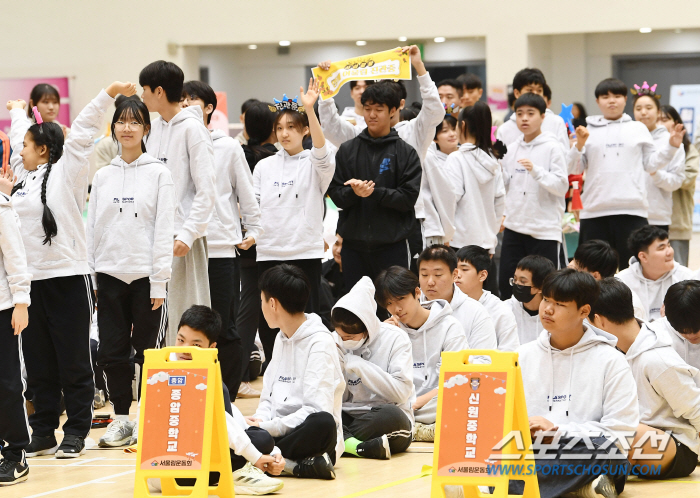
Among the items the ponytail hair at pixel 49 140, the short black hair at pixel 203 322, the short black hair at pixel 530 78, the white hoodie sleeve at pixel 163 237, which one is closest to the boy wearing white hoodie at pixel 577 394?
the short black hair at pixel 203 322

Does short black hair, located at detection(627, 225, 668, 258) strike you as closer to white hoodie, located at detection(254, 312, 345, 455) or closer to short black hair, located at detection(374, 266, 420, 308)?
short black hair, located at detection(374, 266, 420, 308)

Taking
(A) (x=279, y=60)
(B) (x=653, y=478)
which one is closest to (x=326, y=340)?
(B) (x=653, y=478)

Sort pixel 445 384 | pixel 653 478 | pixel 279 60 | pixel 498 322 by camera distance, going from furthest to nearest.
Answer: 1. pixel 279 60
2. pixel 498 322
3. pixel 653 478
4. pixel 445 384

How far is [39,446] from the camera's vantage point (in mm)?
5246

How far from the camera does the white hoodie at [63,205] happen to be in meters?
5.11

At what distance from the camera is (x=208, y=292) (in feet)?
19.0

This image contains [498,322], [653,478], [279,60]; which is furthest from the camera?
[279,60]

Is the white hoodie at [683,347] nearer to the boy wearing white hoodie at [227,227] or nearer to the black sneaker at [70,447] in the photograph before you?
the boy wearing white hoodie at [227,227]

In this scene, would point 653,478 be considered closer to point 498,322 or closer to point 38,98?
point 498,322

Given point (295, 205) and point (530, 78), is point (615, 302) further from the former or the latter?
point (530, 78)

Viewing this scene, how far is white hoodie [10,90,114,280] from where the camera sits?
5.11 metres

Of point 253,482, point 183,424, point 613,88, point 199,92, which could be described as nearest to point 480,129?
point 613,88

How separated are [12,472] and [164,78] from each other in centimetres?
231

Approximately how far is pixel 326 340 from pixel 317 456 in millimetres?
563
